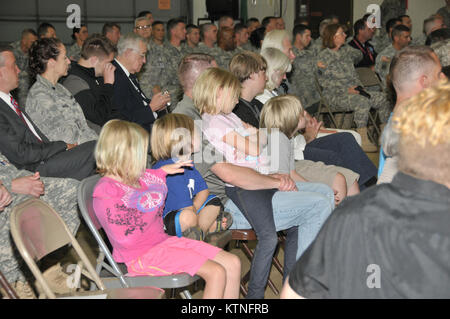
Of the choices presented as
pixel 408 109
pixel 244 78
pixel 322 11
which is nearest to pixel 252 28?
pixel 322 11

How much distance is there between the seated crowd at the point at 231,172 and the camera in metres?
1.21

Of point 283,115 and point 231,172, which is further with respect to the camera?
point 283,115

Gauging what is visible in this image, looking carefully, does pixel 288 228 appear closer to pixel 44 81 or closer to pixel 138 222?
pixel 138 222

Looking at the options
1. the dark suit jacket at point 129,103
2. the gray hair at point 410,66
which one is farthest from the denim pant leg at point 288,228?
the dark suit jacket at point 129,103

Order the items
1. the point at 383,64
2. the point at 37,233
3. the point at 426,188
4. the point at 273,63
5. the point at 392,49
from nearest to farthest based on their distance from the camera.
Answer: the point at 426,188 < the point at 37,233 < the point at 273,63 < the point at 383,64 < the point at 392,49

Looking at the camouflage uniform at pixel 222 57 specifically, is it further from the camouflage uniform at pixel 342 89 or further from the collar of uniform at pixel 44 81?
the collar of uniform at pixel 44 81

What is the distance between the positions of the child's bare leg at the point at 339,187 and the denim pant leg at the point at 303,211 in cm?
49

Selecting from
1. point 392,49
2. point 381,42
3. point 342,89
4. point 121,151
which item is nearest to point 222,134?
point 121,151

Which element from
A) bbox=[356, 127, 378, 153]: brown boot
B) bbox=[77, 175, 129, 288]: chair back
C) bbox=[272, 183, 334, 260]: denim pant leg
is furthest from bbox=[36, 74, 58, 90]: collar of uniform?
bbox=[356, 127, 378, 153]: brown boot

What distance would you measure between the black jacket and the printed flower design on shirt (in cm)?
173

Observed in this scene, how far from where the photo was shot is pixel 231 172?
2863 mm

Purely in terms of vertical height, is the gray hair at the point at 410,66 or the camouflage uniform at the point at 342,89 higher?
the gray hair at the point at 410,66

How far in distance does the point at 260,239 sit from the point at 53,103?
159 cm
